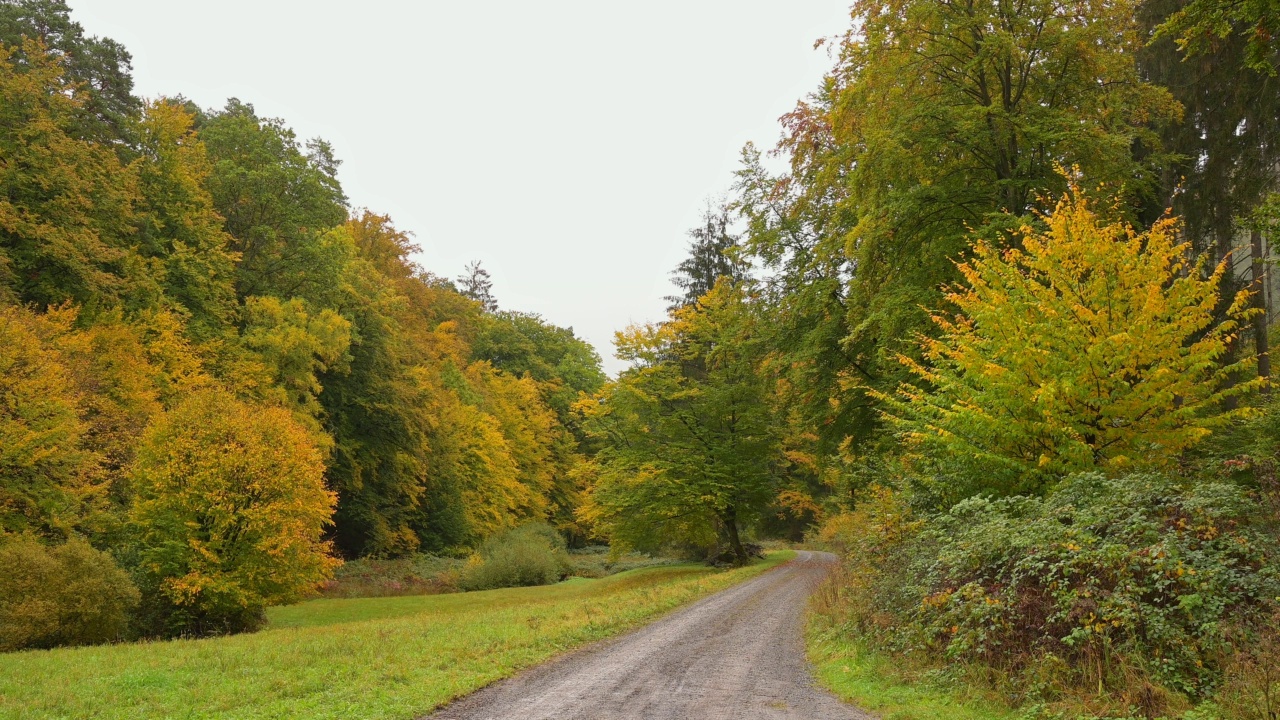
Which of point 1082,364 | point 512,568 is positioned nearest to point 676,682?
point 1082,364

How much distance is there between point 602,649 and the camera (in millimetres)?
11148

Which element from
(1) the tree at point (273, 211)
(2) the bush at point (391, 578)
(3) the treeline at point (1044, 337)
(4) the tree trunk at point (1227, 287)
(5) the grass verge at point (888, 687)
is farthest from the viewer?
(1) the tree at point (273, 211)

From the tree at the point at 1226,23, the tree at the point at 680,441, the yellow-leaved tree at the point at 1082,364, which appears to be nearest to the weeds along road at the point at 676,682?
the yellow-leaved tree at the point at 1082,364

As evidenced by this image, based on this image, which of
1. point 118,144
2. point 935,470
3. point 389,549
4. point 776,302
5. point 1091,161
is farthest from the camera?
point 389,549

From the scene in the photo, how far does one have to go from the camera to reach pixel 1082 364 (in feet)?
27.9

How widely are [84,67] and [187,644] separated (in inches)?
948

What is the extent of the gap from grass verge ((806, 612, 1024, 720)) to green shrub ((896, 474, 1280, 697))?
1.56ft

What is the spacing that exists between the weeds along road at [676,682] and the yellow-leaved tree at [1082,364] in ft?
12.9

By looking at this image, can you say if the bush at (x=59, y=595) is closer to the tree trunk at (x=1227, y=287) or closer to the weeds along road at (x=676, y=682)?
the weeds along road at (x=676, y=682)

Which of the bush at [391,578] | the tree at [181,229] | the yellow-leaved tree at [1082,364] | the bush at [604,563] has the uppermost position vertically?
the tree at [181,229]

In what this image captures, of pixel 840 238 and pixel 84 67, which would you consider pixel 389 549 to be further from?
pixel 840 238

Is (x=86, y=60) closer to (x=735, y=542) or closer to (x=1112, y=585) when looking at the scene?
(x=735, y=542)

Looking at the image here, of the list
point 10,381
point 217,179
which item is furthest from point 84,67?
point 10,381

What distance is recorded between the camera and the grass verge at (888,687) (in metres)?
6.48
